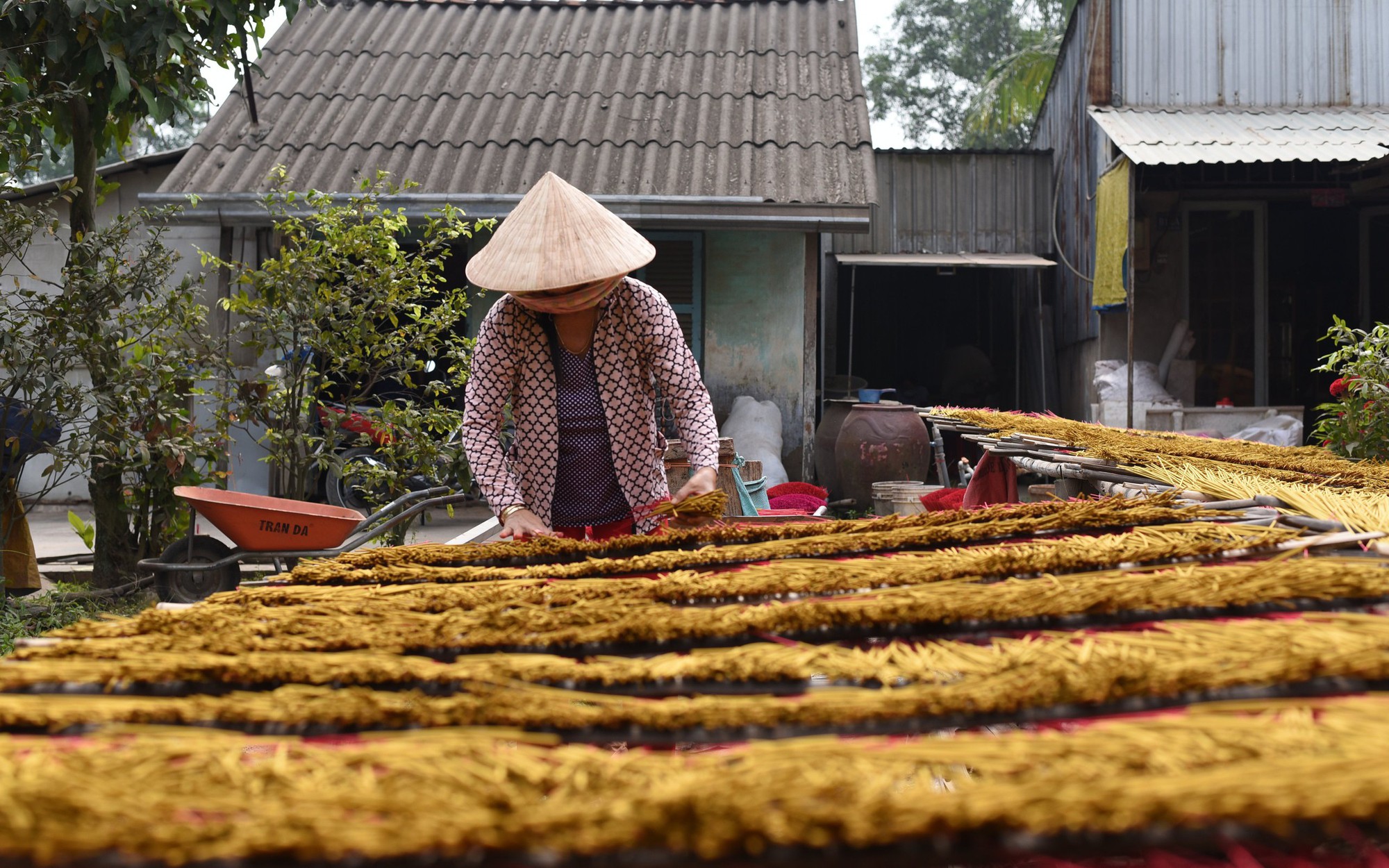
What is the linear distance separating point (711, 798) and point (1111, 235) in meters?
9.90

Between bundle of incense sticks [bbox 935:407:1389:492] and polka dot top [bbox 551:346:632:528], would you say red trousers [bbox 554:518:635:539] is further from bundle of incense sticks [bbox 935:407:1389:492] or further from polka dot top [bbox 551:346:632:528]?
bundle of incense sticks [bbox 935:407:1389:492]

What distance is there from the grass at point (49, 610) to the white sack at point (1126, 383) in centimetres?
801

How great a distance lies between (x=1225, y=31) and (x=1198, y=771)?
11.3 meters

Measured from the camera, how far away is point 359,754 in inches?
39.5

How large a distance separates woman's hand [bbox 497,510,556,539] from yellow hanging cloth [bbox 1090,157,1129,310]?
7448 mm

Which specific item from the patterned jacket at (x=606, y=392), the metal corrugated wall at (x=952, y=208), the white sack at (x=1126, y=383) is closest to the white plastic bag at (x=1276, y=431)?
the white sack at (x=1126, y=383)

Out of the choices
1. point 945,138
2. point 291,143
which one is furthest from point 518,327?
point 945,138

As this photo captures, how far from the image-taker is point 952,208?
1288cm

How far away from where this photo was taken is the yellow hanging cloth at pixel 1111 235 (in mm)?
9477

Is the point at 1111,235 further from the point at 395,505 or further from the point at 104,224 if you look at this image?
the point at 104,224

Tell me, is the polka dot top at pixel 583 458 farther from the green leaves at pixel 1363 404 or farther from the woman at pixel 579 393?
the green leaves at pixel 1363 404

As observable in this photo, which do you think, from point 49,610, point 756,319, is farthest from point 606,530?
point 756,319

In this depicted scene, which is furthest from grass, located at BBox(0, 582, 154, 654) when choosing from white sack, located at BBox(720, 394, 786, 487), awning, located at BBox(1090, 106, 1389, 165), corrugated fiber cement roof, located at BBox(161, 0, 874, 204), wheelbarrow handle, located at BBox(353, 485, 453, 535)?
awning, located at BBox(1090, 106, 1389, 165)

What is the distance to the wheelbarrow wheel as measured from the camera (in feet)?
17.9
